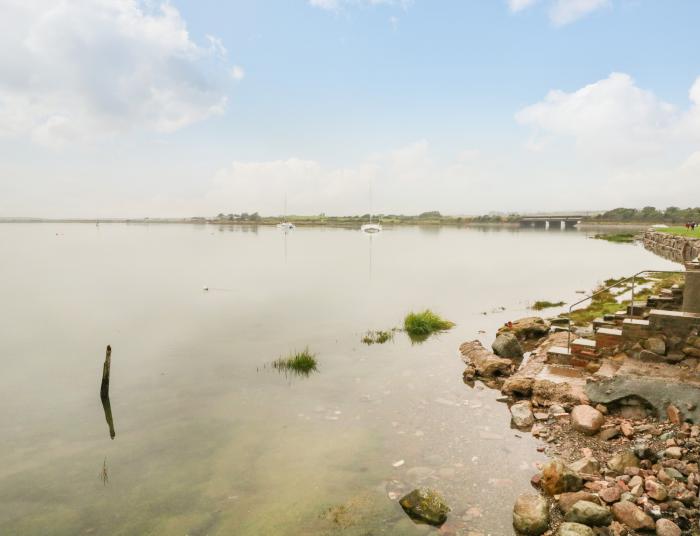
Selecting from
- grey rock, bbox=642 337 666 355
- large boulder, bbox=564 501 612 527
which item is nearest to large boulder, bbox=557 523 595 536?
large boulder, bbox=564 501 612 527

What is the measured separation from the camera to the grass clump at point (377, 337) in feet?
70.0

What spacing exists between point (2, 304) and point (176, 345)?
19667mm

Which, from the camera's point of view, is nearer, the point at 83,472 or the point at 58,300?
the point at 83,472

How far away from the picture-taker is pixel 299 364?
58.5ft

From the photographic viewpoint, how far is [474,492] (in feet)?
29.9

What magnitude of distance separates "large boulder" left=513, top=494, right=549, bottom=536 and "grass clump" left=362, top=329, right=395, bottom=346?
517 inches

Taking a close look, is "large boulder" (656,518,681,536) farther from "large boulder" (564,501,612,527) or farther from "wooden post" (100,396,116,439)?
"wooden post" (100,396,116,439)

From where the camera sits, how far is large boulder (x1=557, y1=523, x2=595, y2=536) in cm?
702

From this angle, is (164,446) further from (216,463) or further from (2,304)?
(2,304)

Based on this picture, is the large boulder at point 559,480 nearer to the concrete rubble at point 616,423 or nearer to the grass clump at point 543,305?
the concrete rubble at point 616,423

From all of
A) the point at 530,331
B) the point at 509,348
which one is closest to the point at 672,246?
the point at 530,331

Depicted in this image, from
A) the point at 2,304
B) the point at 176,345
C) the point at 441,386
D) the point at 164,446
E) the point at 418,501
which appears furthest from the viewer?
the point at 2,304

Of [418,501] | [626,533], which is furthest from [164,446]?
[626,533]

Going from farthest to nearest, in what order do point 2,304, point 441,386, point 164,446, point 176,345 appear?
point 2,304, point 176,345, point 441,386, point 164,446
